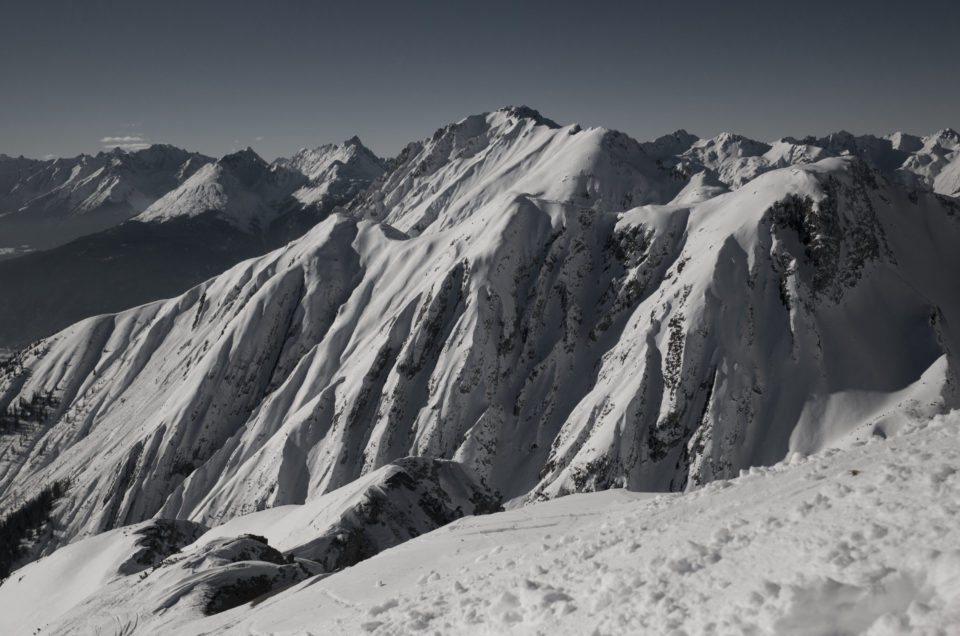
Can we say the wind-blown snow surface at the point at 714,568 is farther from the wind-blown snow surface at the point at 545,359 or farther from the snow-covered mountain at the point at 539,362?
the wind-blown snow surface at the point at 545,359

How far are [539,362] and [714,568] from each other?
296 feet

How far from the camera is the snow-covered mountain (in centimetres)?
7694

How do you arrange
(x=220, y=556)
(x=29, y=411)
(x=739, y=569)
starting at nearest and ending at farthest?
(x=739, y=569) → (x=220, y=556) → (x=29, y=411)

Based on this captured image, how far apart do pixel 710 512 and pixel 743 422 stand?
236 ft

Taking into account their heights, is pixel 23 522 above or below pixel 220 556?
below

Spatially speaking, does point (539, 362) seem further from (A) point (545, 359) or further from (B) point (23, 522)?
(B) point (23, 522)

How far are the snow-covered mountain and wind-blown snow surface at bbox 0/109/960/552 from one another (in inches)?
15.8

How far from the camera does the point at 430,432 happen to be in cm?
9244

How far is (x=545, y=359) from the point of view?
322ft

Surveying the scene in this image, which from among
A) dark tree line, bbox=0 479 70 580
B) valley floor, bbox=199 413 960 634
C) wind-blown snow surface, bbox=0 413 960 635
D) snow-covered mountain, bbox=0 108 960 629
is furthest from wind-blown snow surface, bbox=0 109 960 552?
valley floor, bbox=199 413 960 634

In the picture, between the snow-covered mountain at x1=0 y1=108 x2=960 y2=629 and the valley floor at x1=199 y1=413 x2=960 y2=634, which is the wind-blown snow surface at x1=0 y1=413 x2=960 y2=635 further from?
the snow-covered mountain at x1=0 y1=108 x2=960 y2=629

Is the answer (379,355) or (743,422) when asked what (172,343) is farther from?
(743,422)

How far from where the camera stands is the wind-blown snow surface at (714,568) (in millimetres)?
7312

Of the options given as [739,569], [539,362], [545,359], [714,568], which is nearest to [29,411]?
[539,362]
